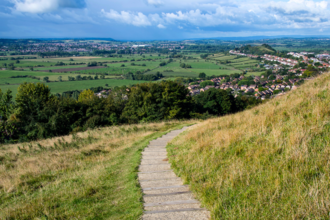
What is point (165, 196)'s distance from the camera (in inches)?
187

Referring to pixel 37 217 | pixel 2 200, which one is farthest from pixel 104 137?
pixel 37 217

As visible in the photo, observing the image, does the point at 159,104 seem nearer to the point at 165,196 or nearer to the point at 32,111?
the point at 32,111

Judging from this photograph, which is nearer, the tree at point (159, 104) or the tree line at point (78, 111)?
the tree line at point (78, 111)

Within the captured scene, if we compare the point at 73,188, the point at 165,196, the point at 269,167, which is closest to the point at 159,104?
the point at 73,188

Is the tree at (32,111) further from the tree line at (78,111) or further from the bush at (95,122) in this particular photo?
the bush at (95,122)

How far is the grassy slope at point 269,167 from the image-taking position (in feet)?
11.8

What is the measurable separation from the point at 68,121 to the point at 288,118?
24.8 m

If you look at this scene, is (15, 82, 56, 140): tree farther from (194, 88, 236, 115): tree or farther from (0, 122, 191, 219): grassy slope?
(194, 88, 236, 115): tree

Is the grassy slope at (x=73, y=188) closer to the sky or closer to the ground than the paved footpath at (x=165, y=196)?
closer to the ground

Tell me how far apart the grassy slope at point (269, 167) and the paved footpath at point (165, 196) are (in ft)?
0.78

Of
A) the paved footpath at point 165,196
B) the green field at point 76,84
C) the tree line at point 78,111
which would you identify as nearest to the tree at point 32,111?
the tree line at point 78,111

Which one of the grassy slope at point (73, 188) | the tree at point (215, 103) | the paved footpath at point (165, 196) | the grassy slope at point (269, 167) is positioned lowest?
the tree at point (215, 103)

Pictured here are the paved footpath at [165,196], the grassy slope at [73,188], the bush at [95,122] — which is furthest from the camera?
the bush at [95,122]

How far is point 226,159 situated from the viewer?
570 centimetres
